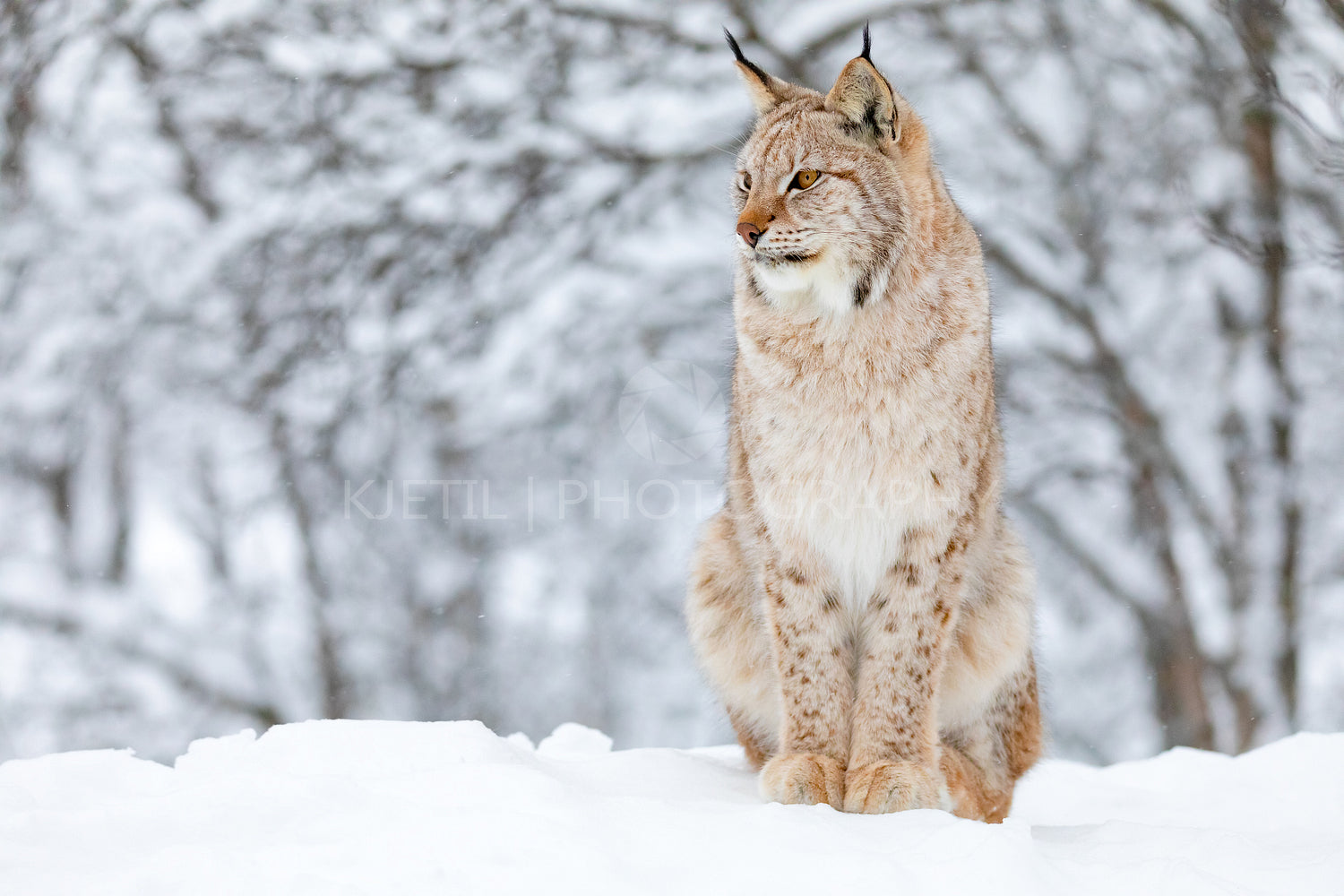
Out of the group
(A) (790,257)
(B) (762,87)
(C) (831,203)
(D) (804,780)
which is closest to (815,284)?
(A) (790,257)

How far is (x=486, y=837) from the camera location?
7.22 feet

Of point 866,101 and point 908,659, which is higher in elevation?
point 866,101

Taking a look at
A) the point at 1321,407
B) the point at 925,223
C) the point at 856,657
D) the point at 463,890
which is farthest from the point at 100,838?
the point at 1321,407

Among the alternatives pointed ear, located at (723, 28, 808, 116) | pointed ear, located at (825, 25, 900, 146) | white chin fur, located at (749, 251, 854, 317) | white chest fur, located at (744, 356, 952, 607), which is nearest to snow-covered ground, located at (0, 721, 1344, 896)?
white chest fur, located at (744, 356, 952, 607)

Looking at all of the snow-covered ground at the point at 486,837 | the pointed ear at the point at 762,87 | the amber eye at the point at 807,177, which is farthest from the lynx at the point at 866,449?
the snow-covered ground at the point at 486,837

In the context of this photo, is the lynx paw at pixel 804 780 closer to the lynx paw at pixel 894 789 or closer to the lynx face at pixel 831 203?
the lynx paw at pixel 894 789

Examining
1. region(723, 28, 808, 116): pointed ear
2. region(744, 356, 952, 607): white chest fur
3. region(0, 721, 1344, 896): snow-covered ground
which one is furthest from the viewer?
region(723, 28, 808, 116): pointed ear

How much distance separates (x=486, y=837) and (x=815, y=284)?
1.66m

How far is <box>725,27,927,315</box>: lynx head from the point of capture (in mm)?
3166

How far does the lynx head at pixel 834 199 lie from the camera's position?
3.17 metres

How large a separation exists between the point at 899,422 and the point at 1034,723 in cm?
116

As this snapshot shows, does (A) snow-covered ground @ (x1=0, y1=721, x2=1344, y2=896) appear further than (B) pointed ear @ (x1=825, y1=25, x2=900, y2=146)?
No

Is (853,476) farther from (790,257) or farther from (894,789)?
(894,789)

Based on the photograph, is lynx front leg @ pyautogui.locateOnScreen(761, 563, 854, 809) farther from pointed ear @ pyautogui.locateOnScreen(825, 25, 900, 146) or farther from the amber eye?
pointed ear @ pyautogui.locateOnScreen(825, 25, 900, 146)
